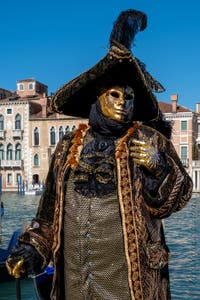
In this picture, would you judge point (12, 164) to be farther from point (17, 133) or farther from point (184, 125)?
point (184, 125)

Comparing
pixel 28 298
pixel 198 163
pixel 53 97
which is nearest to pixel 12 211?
pixel 28 298

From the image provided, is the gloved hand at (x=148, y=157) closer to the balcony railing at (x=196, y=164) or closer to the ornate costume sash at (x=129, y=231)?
the ornate costume sash at (x=129, y=231)

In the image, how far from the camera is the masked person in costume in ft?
4.77

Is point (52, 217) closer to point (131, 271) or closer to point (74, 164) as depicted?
point (74, 164)

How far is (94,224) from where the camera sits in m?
1.49

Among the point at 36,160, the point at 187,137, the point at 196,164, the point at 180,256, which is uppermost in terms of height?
the point at 187,137

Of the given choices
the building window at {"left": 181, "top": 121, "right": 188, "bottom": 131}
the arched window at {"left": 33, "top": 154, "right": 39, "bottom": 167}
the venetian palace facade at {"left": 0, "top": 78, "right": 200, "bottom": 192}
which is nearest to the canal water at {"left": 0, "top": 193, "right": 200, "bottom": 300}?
the building window at {"left": 181, "top": 121, "right": 188, "bottom": 131}

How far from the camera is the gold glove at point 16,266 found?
153cm

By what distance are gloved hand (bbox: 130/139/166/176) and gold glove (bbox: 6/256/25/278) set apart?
434 millimetres

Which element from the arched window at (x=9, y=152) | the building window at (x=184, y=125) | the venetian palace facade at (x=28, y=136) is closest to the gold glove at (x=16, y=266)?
the building window at (x=184, y=125)

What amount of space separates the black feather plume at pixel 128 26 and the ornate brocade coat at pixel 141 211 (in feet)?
0.84

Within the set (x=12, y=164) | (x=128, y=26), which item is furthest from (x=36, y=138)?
(x=128, y=26)

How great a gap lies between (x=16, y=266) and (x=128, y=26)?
76 centimetres

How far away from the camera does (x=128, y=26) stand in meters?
1.58
